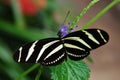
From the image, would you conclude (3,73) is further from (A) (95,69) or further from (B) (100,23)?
(B) (100,23)

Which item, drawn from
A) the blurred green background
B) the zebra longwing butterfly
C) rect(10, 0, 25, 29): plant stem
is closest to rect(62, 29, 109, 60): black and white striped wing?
the zebra longwing butterfly

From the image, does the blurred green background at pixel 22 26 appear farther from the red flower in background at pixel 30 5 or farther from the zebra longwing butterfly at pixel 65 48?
the zebra longwing butterfly at pixel 65 48

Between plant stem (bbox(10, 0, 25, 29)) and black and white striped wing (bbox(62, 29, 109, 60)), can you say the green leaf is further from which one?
plant stem (bbox(10, 0, 25, 29))

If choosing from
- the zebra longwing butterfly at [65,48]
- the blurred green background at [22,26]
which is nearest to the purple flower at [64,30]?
the zebra longwing butterfly at [65,48]

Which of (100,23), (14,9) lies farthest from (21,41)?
(100,23)

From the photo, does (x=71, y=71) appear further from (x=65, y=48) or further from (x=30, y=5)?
(x=30, y=5)
